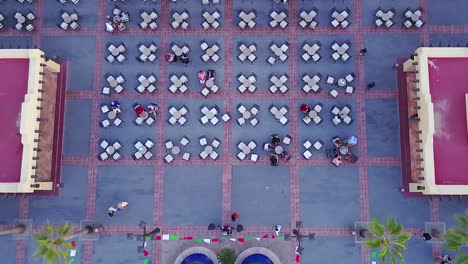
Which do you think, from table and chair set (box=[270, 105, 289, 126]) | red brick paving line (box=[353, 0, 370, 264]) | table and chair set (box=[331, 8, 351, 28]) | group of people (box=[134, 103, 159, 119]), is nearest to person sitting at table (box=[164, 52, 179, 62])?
group of people (box=[134, 103, 159, 119])

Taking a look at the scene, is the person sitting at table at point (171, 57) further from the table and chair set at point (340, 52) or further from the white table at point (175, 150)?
the table and chair set at point (340, 52)

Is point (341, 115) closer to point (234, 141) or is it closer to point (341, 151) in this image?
point (341, 151)

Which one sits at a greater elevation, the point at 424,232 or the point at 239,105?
the point at 239,105

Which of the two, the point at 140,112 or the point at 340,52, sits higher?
the point at 340,52

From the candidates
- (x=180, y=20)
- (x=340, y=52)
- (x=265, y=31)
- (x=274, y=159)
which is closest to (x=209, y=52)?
(x=180, y=20)

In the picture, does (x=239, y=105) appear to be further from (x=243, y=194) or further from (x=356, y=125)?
(x=356, y=125)

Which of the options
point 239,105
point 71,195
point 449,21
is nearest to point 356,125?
point 239,105
